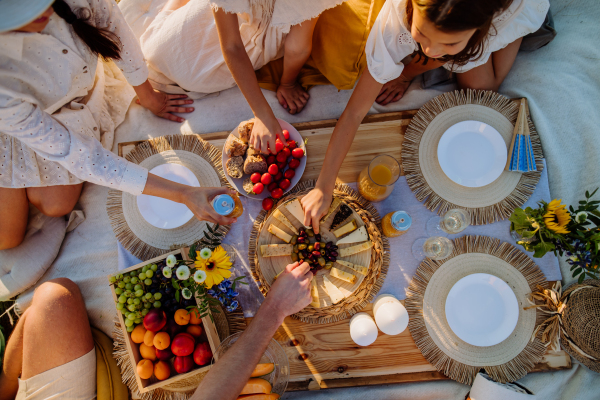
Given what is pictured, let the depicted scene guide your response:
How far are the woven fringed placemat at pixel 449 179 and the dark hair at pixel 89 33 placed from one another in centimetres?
121

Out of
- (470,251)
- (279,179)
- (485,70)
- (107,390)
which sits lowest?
(107,390)

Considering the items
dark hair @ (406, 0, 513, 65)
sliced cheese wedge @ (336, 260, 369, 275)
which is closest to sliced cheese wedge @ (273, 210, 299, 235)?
sliced cheese wedge @ (336, 260, 369, 275)

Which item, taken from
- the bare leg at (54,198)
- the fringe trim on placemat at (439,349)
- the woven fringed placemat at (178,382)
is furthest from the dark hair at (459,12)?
the bare leg at (54,198)

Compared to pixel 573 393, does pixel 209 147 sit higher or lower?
higher

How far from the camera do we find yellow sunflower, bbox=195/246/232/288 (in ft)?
3.37

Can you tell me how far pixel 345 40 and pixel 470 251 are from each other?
3.31 ft

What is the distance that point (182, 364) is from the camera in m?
1.10

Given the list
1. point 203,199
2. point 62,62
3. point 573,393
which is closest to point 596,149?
point 573,393

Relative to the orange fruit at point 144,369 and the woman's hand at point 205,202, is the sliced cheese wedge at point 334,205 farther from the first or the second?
the orange fruit at point 144,369

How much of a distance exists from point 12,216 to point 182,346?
0.98 meters

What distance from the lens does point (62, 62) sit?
1.13 metres

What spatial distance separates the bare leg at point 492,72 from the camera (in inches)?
54.4

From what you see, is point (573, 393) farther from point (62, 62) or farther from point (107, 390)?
point (62, 62)

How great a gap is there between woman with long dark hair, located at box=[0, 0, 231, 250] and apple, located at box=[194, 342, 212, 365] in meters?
0.46
